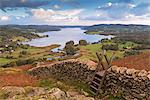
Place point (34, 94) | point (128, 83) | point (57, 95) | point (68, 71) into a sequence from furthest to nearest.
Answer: point (68, 71) < point (128, 83) < point (34, 94) < point (57, 95)

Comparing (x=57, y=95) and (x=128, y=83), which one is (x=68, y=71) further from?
(x=57, y=95)

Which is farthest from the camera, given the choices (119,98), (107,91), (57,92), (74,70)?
(74,70)

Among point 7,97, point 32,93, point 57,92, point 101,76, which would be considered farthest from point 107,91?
point 7,97

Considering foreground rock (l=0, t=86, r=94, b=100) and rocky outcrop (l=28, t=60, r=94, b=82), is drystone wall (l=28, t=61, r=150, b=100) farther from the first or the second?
foreground rock (l=0, t=86, r=94, b=100)

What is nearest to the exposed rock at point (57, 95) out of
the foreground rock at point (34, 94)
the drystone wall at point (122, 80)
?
the foreground rock at point (34, 94)

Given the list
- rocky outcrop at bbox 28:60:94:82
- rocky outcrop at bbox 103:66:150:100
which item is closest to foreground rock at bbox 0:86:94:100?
rocky outcrop at bbox 103:66:150:100

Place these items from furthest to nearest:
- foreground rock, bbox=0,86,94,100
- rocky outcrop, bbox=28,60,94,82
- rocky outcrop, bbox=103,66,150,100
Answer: rocky outcrop, bbox=28,60,94,82
rocky outcrop, bbox=103,66,150,100
foreground rock, bbox=0,86,94,100

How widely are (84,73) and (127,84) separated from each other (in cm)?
556

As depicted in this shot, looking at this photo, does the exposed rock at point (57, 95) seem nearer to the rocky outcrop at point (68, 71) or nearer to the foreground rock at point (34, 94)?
the foreground rock at point (34, 94)

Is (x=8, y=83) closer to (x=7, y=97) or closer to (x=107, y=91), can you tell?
(x=7, y=97)

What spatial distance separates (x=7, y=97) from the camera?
17297 mm

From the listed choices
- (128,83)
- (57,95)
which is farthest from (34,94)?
(128,83)

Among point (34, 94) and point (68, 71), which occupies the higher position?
point (34, 94)

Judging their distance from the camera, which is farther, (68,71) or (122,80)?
(68,71)
